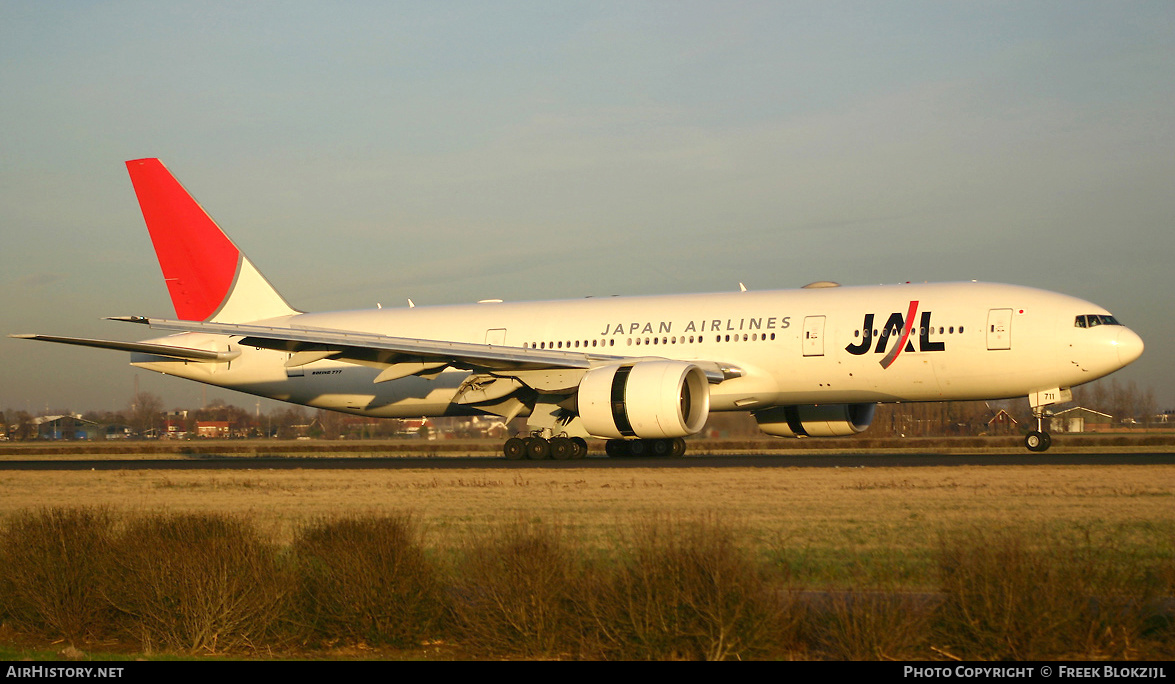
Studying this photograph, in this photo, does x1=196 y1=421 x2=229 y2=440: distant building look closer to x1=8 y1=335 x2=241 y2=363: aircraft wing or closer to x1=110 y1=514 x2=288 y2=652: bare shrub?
x1=8 y1=335 x2=241 y2=363: aircraft wing

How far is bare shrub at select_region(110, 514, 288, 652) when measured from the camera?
9031mm

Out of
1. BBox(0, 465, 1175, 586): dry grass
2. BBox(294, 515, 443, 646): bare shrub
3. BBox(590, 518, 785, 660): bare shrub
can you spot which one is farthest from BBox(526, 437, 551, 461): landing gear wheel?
BBox(590, 518, 785, 660): bare shrub

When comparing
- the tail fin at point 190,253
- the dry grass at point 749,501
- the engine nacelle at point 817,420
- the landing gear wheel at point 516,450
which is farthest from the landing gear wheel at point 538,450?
the tail fin at point 190,253

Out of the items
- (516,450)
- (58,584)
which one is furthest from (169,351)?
(58,584)

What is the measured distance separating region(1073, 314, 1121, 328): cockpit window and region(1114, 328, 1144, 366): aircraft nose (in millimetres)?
322

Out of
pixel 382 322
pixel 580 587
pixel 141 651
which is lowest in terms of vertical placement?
pixel 141 651

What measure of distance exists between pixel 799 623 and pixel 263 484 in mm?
16317

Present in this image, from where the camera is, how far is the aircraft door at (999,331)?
25.9 m

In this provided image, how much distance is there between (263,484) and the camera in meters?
22.2

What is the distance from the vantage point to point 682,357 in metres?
29.0

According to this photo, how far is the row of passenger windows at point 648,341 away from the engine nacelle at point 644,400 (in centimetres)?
204

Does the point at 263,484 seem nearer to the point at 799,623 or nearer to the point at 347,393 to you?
the point at 347,393

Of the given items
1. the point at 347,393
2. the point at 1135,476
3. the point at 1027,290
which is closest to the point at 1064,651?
the point at 1135,476

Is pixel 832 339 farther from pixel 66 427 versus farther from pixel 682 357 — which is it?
pixel 66 427
